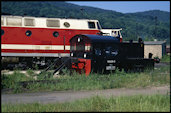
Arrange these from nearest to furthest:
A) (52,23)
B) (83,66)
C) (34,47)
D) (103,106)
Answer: (103,106), (83,66), (34,47), (52,23)

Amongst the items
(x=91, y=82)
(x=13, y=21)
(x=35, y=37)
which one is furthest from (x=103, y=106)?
(x=13, y=21)

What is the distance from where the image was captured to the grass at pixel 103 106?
23.7 ft

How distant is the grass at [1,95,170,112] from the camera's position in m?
7.21

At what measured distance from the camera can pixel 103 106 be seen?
304 inches

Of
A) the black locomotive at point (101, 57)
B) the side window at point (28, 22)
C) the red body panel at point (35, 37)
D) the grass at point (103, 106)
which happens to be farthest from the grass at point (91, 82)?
the side window at point (28, 22)

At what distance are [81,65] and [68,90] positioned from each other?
4.42 m

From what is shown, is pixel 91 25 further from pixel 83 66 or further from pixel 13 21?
pixel 83 66

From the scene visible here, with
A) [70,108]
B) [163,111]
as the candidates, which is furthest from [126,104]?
[70,108]

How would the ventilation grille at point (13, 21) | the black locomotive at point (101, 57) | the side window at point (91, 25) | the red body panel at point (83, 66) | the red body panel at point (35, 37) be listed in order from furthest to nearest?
1. the side window at point (91, 25)
2. the ventilation grille at point (13, 21)
3. the red body panel at point (35, 37)
4. the black locomotive at point (101, 57)
5. the red body panel at point (83, 66)

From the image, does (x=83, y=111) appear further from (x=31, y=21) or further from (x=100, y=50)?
(x=31, y=21)

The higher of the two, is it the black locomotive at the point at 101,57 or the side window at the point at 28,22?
the side window at the point at 28,22

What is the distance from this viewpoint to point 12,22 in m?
19.8

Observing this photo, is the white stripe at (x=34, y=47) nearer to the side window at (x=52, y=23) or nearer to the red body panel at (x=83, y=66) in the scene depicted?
the side window at (x=52, y=23)

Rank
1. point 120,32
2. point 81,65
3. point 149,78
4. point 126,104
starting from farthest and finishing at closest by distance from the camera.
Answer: point 120,32
point 81,65
point 149,78
point 126,104
